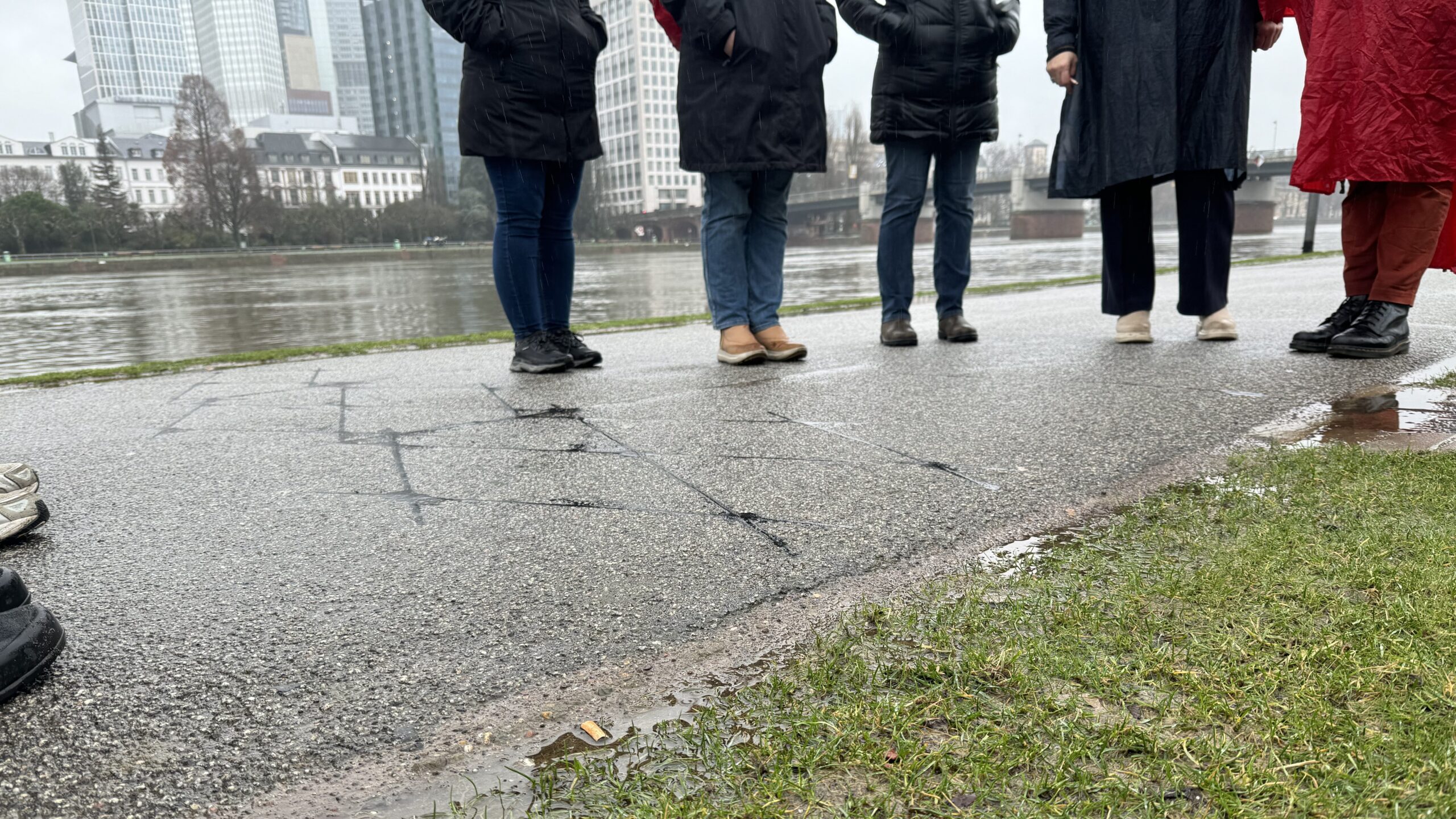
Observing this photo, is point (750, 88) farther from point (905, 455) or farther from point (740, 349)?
point (905, 455)

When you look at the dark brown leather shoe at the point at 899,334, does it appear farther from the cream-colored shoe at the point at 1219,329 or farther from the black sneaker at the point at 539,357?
the black sneaker at the point at 539,357

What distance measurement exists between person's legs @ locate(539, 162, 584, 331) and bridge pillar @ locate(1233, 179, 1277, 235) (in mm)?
60221

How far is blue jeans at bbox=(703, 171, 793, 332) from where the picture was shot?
438cm

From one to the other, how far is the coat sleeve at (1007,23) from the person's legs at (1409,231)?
173cm

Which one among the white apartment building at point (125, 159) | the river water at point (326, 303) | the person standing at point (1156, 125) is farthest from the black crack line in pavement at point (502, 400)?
the white apartment building at point (125, 159)

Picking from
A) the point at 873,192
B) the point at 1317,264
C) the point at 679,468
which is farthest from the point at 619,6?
the point at 679,468

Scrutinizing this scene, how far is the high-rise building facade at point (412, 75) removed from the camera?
13975 centimetres

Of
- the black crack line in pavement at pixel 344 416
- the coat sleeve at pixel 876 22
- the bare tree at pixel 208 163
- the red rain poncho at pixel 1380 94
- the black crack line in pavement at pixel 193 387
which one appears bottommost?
the black crack line in pavement at pixel 344 416

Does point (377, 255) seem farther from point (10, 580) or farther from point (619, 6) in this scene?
point (619, 6)

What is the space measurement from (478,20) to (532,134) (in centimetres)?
49

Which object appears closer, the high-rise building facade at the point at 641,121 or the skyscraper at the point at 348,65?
the high-rise building facade at the point at 641,121

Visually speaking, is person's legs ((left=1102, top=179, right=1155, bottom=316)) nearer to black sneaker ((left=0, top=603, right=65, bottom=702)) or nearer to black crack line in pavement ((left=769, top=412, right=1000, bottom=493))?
black crack line in pavement ((left=769, top=412, right=1000, bottom=493))

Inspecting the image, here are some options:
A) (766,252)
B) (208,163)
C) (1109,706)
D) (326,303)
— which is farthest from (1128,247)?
(208,163)

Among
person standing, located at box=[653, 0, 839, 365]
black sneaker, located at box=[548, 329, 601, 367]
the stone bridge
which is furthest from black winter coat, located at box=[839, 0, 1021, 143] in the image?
the stone bridge
